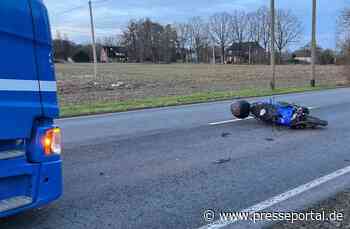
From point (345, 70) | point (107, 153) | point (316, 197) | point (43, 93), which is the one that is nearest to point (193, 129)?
point (107, 153)

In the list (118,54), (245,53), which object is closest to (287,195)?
(118,54)

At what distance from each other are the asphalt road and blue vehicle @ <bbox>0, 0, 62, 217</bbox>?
0.59m

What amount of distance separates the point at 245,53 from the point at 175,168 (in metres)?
124

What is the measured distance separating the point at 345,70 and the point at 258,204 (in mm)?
30290

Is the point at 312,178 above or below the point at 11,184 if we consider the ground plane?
below

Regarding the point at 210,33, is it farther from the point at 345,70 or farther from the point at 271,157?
the point at 271,157

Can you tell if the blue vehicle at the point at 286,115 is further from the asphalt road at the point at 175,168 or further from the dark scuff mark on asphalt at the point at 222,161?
the dark scuff mark on asphalt at the point at 222,161

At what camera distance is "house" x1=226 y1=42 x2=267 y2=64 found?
122 meters

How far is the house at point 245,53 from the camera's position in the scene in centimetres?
12150

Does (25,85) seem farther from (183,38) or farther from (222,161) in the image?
(183,38)

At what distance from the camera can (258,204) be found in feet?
15.5

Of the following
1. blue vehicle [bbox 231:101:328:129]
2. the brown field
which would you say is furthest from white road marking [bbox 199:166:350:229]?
the brown field

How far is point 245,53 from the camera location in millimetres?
127250

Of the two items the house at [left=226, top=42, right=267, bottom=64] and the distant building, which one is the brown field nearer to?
the distant building
